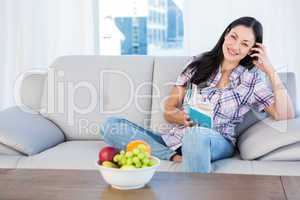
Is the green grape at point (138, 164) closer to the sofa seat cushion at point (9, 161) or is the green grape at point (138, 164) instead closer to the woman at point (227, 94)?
the woman at point (227, 94)

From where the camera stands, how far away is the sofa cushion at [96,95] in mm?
2574

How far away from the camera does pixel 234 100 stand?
229 centimetres

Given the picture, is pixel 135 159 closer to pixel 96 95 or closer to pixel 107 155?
pixel 107 155

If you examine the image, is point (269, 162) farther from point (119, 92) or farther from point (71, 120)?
point (71, 120)

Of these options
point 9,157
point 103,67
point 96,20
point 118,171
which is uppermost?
point 96,20

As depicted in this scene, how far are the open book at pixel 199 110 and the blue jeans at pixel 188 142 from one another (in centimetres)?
6

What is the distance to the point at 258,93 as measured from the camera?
2289 mm

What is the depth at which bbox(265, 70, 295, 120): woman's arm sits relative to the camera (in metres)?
2.26

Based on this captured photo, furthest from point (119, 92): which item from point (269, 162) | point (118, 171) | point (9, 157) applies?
point (118, 171)

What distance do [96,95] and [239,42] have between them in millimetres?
840

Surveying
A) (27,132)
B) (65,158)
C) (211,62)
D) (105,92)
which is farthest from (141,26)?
(65,158)

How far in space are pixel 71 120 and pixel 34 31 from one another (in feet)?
4.19

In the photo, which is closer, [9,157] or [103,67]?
[9,157]

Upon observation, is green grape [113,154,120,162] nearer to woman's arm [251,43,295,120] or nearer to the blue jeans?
the blue jeans
